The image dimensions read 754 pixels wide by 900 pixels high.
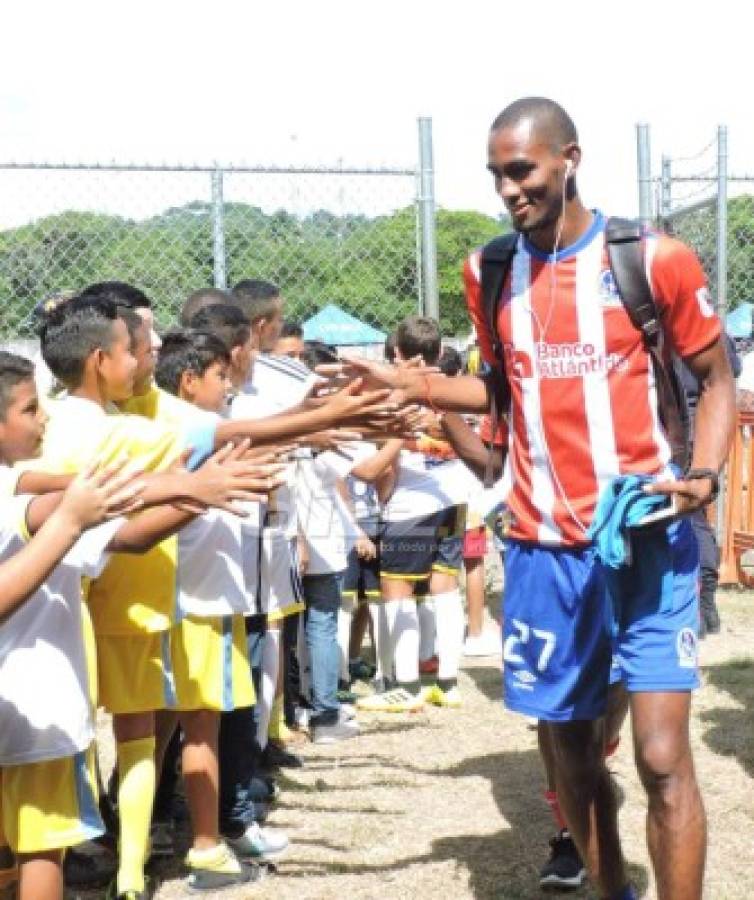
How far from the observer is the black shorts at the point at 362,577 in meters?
8.08

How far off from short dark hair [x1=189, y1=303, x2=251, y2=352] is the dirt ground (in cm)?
190

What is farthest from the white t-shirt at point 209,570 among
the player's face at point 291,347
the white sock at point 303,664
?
the player's face at point 291,347

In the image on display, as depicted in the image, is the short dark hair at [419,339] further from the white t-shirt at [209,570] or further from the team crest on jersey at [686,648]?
the team crest on jersey at [686,648]

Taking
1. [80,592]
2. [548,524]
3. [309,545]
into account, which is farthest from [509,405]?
[309,545]

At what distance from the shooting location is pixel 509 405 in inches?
169

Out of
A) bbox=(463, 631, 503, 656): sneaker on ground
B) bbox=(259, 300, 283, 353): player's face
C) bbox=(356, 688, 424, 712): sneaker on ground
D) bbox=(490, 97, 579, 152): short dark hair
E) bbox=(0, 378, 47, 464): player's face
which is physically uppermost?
bbox=(490, 97, 579, 152): short dark hair

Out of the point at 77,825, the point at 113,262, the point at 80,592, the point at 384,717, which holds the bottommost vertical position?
the point at 384,717

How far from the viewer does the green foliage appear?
290 inches

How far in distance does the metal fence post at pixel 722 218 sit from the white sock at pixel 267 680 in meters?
4.58

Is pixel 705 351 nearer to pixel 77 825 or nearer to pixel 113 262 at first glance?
pixel 77 825

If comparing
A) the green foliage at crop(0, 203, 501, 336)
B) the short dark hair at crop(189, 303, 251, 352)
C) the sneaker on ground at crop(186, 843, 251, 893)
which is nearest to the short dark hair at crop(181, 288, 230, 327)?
the short dark hair at crop(189, 303, 251, 352)

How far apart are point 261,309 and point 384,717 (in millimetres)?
2375

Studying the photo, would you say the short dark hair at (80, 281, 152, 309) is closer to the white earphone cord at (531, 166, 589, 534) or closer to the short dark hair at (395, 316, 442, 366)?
the white earphone cord at (531, 166, 589, 534)

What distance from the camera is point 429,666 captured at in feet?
27.9
